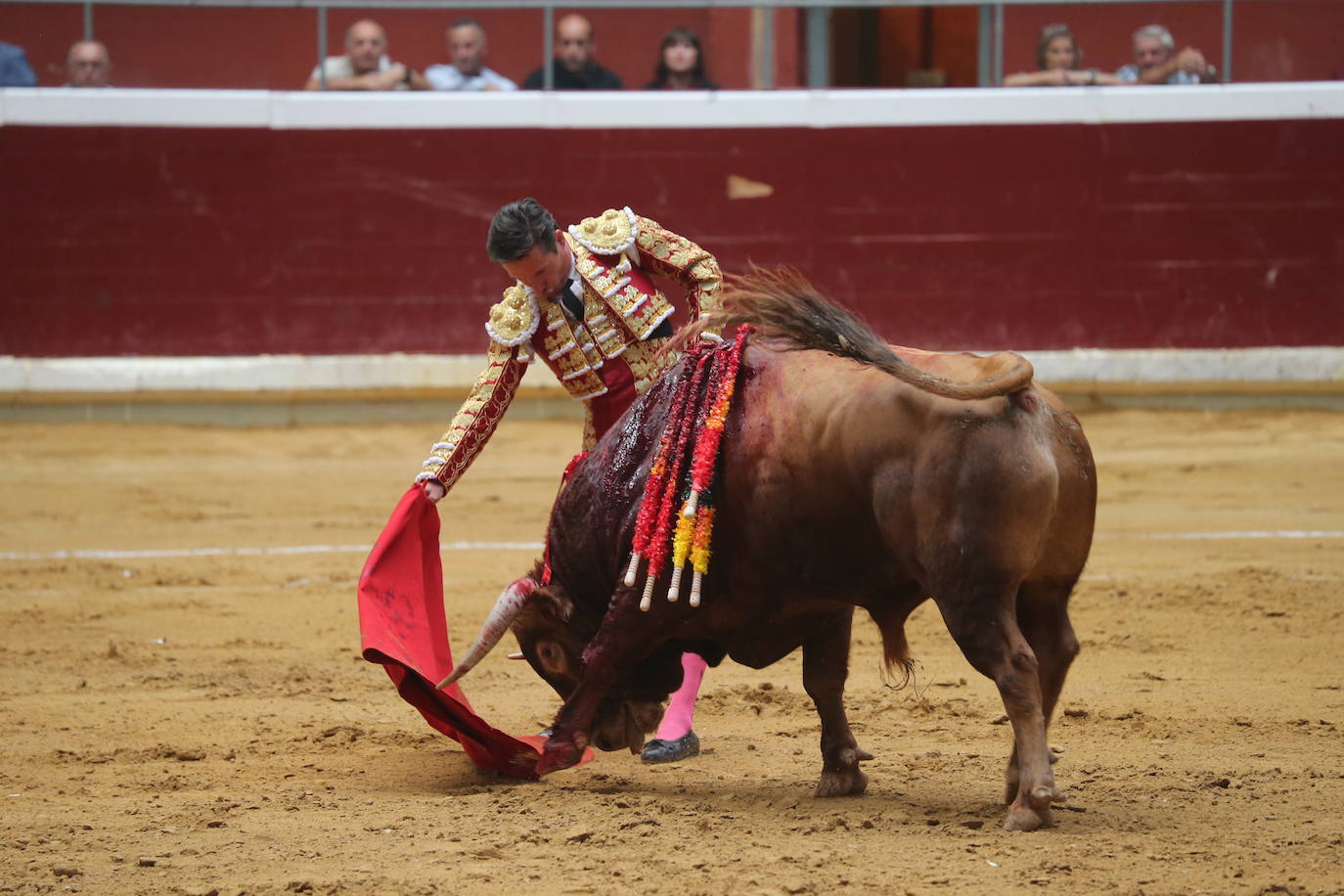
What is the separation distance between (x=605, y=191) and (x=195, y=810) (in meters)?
6.15

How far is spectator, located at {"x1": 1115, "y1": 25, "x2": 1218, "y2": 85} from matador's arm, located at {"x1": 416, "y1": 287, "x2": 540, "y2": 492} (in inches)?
242

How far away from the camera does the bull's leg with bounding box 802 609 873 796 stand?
3.38 metres

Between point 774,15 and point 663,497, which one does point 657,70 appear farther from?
point 663,497

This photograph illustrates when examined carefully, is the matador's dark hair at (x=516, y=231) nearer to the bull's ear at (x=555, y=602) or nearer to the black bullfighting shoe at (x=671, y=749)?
the bull's ear at (x=555, y=602)

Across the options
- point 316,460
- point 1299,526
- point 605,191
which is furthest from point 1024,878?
point 605,191

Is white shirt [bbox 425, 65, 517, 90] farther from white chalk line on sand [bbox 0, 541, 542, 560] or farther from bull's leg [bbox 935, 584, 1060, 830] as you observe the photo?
bull's leg [bbox 935, 584, 1060, 830]

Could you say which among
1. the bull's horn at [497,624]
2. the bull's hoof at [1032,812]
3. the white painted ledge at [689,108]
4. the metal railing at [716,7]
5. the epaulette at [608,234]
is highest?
the metal railing at [716,7]

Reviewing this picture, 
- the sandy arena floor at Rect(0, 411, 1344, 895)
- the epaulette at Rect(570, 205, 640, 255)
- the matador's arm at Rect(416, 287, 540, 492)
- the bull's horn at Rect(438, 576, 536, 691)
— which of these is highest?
the epaulette at Rect(570, 205, 640, 255)

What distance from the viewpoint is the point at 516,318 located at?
373 cm

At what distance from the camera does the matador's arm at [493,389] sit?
12.2 feet

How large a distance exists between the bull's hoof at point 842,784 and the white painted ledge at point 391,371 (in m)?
5.83

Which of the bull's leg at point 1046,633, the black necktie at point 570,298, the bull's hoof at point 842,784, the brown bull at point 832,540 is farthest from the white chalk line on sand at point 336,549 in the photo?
the bull's leg at point 1046,633

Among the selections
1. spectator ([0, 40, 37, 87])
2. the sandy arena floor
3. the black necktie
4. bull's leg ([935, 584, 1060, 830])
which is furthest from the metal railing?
bull's leg ([935, 584, 1060, 830])

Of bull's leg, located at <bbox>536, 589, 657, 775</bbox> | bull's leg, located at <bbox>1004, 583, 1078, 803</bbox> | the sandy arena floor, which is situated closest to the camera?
the sandy arena floor
